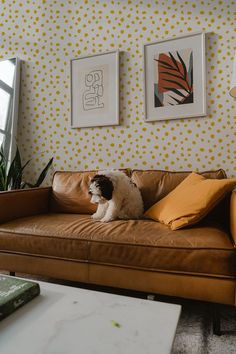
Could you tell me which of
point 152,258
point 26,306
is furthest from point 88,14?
point 26,306

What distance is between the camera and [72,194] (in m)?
2.31

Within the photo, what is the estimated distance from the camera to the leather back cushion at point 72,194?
2.25m

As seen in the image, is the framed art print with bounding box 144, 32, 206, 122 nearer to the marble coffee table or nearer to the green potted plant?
the green potted plant

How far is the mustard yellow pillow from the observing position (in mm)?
1578

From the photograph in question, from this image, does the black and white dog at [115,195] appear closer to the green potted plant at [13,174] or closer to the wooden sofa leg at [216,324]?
the wooden sofa leg at [216,324]

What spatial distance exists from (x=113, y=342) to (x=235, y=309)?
1.21 meters

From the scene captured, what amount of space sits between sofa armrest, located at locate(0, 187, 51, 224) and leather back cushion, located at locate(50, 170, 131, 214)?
0.29 ft

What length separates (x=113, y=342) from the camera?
0.63 metres

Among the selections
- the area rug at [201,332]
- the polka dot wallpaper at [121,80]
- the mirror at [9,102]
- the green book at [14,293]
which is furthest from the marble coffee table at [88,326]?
the mirror at [9,102]

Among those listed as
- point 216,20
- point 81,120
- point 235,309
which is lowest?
point 235,309

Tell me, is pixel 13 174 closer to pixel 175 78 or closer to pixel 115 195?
pixel 115 195

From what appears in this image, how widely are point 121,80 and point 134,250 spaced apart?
1756 millimetres

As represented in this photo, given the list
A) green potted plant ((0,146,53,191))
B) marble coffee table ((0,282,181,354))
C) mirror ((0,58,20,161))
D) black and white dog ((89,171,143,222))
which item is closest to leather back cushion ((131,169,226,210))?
black and white dog ((89,171,143,222))

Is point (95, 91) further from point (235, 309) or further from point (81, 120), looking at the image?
point (235, 309)
